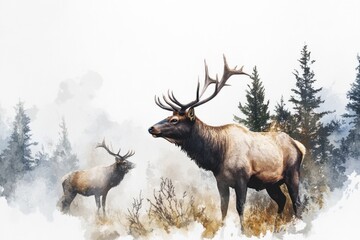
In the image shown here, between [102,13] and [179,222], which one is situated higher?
[102,13]

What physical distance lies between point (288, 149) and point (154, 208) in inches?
39.2

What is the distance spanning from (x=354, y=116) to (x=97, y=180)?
1.84 m

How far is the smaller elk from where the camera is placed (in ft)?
15.2

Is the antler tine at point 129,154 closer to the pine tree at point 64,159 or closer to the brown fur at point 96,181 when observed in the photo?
the brown fur at point 96,181

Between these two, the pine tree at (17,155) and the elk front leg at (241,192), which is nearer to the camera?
the elk front leg at (241,192)

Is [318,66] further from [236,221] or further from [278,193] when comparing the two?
[236,221]

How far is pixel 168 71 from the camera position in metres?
4.81

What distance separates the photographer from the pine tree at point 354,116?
455 cm

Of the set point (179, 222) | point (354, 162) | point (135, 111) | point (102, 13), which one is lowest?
point (179, 222)

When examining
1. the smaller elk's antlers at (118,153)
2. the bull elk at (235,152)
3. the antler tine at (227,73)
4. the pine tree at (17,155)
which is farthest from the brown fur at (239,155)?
the pine tree at (17,155)

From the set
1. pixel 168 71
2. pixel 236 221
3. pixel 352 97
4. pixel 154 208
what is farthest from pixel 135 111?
pixel 352 97

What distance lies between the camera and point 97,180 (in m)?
4.67

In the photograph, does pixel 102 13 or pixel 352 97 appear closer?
pixel 352 97

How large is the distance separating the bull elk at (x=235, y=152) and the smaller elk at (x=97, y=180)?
44 cm
